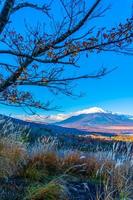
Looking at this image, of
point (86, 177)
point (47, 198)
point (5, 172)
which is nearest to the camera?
point (47, 198)

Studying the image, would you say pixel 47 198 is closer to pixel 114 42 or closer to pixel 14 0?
pixel 114 42

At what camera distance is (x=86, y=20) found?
33.7 feet

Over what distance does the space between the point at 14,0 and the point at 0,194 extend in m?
3.86

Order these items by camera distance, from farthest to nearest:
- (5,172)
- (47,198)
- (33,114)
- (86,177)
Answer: (86,177)
(33,114)
(5,172)
(47,198)

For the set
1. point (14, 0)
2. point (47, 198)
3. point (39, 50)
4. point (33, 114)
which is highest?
point (14, 0)

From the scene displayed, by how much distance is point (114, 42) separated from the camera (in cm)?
1014

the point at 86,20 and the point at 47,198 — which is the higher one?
the point at 86,20

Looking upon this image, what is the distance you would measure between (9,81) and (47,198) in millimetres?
3080

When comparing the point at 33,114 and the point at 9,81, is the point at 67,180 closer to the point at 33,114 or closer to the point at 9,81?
the point at 33,114

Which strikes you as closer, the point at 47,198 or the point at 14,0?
the point at 47,198

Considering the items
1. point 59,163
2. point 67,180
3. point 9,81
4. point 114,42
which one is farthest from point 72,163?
point 114,42

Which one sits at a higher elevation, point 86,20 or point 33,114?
point 86,20

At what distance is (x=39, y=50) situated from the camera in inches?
407

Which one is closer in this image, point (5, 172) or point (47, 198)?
point (47, 198)
